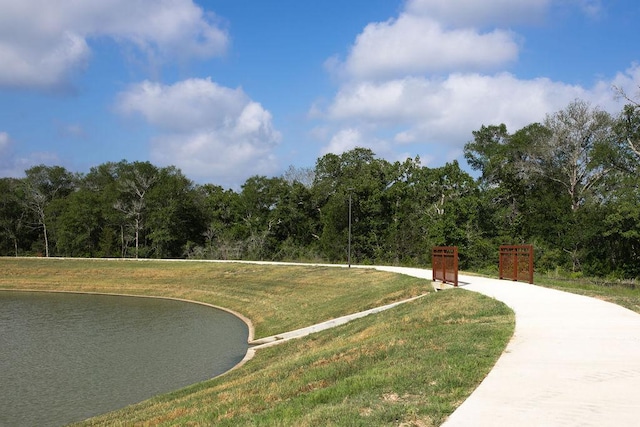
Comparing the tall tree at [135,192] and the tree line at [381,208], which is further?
the tall tree at [135,192]

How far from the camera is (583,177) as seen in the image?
4500 centimetres

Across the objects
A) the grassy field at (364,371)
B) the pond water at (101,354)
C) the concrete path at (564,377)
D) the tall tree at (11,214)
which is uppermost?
the tall tree at (11,214)

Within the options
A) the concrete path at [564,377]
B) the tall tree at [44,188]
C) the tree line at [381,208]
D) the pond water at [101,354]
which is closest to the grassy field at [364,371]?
the concrete path at [564,377]

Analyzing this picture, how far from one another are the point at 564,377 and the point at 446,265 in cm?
1286

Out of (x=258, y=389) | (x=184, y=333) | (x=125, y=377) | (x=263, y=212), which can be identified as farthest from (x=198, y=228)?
(x=258, y=389)

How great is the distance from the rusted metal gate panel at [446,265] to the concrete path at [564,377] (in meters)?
6.94

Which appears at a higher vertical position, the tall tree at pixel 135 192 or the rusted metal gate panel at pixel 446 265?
the tall tree at pixel 135 192

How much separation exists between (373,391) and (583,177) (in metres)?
45.7

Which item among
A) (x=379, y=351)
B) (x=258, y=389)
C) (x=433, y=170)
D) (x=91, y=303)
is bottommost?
(x=91, y=303)

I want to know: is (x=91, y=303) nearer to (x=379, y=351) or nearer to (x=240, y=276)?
(x=240, y=276)

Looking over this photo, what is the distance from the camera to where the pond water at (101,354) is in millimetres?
12727

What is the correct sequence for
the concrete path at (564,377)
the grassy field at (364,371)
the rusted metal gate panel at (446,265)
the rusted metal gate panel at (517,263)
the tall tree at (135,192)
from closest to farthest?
the concrete path at (564,377) < the grassy field at (364,371) < the rusted metal gate panel at (446,265) < the rusted metal gate panel at (517,263) < the tall tree at (135,192)

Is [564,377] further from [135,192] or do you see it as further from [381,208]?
[135,192]

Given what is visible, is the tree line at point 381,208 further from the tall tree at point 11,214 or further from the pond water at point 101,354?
the pond water at point 101,354
